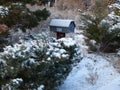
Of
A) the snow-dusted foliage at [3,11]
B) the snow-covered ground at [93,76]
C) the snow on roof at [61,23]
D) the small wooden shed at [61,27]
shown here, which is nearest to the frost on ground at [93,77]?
the snow-covered ground at [93,76]

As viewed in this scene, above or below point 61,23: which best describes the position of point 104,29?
below

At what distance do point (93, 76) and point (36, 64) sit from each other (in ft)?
6.63

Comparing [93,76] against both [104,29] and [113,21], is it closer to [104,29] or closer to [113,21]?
[104,29]

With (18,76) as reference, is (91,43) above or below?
below

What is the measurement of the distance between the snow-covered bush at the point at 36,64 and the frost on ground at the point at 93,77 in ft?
2.43

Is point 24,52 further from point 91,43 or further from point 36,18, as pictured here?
point 91,43

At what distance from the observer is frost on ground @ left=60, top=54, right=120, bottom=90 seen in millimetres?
6426

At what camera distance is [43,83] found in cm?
526

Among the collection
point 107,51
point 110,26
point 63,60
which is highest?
point 63,60

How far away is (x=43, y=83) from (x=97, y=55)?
11.2 ft

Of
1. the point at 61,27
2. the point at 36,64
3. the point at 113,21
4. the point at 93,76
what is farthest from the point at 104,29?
the point at 36,64

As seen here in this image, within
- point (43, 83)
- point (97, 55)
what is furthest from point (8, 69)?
Result: point (97, 55)

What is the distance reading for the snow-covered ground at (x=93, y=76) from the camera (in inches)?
253

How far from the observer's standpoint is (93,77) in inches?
261
